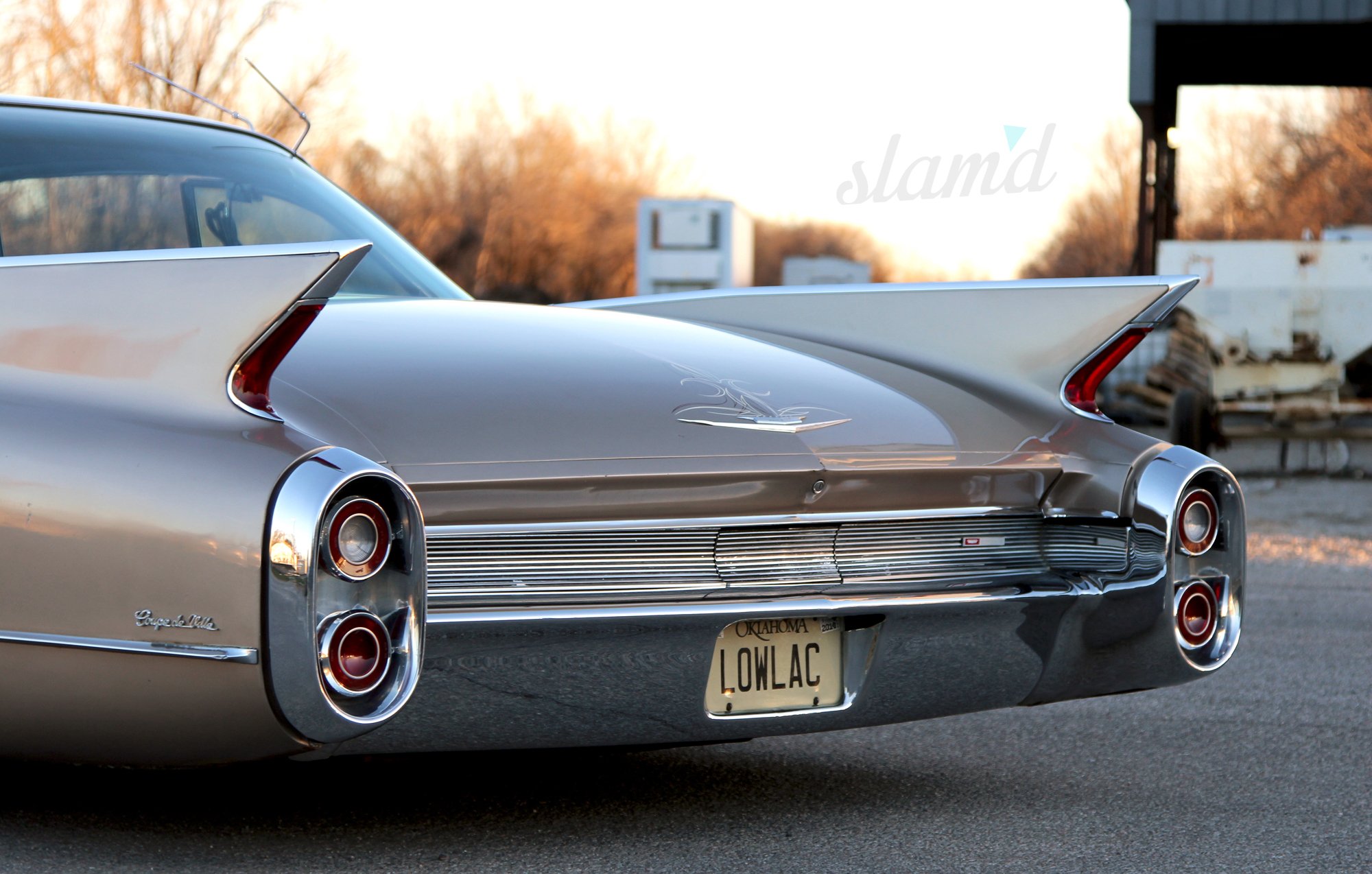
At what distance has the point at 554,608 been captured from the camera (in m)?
2.73

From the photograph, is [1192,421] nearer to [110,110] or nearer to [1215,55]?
[1215,55]

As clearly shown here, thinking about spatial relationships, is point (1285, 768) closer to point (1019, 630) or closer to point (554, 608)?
point (1019, 630)

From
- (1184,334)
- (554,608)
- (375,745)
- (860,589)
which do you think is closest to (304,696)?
(375,745)

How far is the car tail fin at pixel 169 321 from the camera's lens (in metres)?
2.61

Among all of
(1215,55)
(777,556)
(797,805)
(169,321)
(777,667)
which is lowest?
(797,805)

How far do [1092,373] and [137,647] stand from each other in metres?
2.07

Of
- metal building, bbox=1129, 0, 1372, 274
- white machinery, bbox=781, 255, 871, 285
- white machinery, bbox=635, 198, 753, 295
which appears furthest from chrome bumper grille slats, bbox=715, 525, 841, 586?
white machinery, bbox=781, 255, 871, 285

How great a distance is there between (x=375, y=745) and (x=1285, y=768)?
7.64 feet

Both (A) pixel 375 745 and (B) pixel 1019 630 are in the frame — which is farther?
(B) pixel 1019 630

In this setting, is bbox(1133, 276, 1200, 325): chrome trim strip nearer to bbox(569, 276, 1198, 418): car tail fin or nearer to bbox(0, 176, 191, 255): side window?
bbox(569, 276, 1198, 418): car tail fin

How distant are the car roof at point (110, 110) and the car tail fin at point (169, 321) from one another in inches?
47.6

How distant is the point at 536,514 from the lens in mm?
2730

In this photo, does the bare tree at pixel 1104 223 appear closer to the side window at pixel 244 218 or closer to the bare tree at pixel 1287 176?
the bare tree at pixel 1287 176

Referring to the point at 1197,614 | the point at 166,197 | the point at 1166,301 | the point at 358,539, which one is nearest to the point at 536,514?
the point at 358,539
